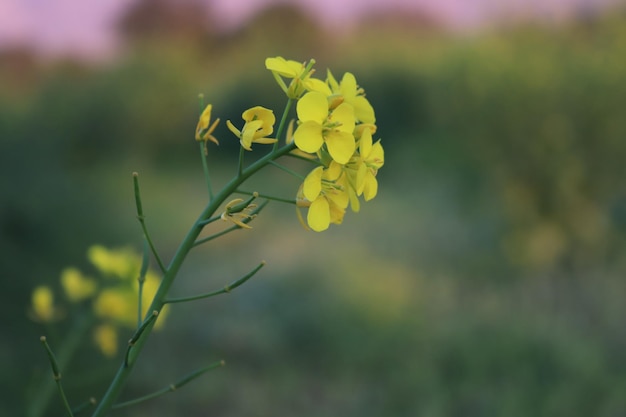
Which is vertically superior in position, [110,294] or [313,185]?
[313,185]

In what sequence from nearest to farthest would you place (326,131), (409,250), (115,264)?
1. (326,131)
2. (115,264)
3. (409,250)

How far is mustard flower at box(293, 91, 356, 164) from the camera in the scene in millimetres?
656

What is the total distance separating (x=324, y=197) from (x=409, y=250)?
4214 mm

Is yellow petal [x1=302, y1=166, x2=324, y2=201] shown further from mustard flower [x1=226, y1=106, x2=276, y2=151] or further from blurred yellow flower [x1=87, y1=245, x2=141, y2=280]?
blurred yellow flower [x1=87, y1=245, x2=141, y2=280]

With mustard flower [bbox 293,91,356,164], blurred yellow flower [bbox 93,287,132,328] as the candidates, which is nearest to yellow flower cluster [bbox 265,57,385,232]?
mustard flower [bbox 293,91,356,164]

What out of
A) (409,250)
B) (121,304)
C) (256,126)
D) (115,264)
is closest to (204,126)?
(256,126)

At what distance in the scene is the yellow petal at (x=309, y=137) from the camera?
65cm

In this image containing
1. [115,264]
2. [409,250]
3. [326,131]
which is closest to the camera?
[326,131]

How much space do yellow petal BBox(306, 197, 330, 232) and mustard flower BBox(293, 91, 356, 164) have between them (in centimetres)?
5

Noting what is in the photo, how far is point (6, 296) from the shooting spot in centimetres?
236

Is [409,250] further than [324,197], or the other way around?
[409,250]

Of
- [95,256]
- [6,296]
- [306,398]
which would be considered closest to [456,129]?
[306,398]

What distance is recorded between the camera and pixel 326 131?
656 mm

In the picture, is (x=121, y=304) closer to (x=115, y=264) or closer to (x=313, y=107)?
(x=115, y=264)
